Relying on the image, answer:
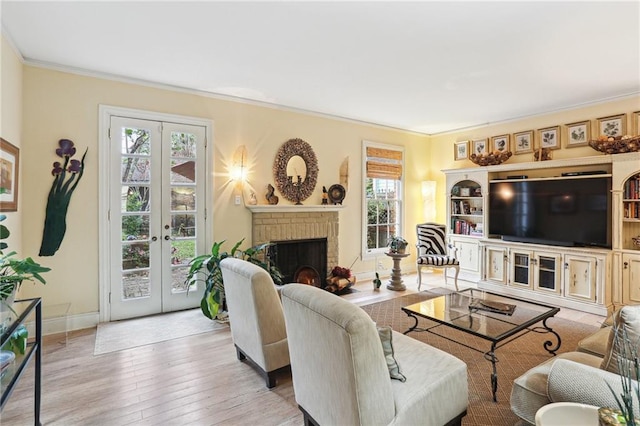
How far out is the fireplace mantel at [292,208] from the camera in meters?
4.36

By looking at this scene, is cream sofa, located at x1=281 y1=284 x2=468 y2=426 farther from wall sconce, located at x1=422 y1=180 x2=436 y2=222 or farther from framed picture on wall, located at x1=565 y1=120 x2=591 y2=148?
wall sconce, located at x1=422 y1=180 x2=436 y2=222

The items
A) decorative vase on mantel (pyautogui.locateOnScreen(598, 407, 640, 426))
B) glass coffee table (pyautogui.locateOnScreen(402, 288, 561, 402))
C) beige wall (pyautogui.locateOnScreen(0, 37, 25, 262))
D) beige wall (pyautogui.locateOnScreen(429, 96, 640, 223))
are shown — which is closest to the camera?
decorative vase on mantel (pyautogui.locateOnScreen(598, 407, 640, 426))

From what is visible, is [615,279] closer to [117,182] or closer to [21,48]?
[117,182]

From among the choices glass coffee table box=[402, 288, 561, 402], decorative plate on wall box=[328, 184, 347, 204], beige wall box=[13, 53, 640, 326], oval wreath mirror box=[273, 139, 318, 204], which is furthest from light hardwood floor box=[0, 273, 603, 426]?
decorative plate on wall box=[328, 184, 347, 204]

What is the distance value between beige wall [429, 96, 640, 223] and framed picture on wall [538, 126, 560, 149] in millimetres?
55

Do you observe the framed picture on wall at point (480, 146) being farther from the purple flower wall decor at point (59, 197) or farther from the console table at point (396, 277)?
the purple flower wall decor at point (59, 197)

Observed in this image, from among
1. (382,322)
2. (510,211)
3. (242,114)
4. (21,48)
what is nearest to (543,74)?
(510,211)

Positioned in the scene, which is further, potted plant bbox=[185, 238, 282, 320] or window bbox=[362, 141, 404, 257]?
window bbox=[362, 141, 404, 257]

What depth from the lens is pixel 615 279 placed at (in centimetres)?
392

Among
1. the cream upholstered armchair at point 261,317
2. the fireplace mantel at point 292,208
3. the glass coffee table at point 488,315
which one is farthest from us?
the fireplace mantel at point 292,208

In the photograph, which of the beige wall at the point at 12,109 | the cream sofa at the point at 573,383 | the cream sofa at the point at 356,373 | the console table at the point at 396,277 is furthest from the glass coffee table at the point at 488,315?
the beige wall at the point at 12,109

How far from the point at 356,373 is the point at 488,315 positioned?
1.96 m

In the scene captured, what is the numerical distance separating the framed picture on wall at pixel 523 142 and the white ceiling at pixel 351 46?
72cm

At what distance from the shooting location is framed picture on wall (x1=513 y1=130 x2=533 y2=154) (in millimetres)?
4996
